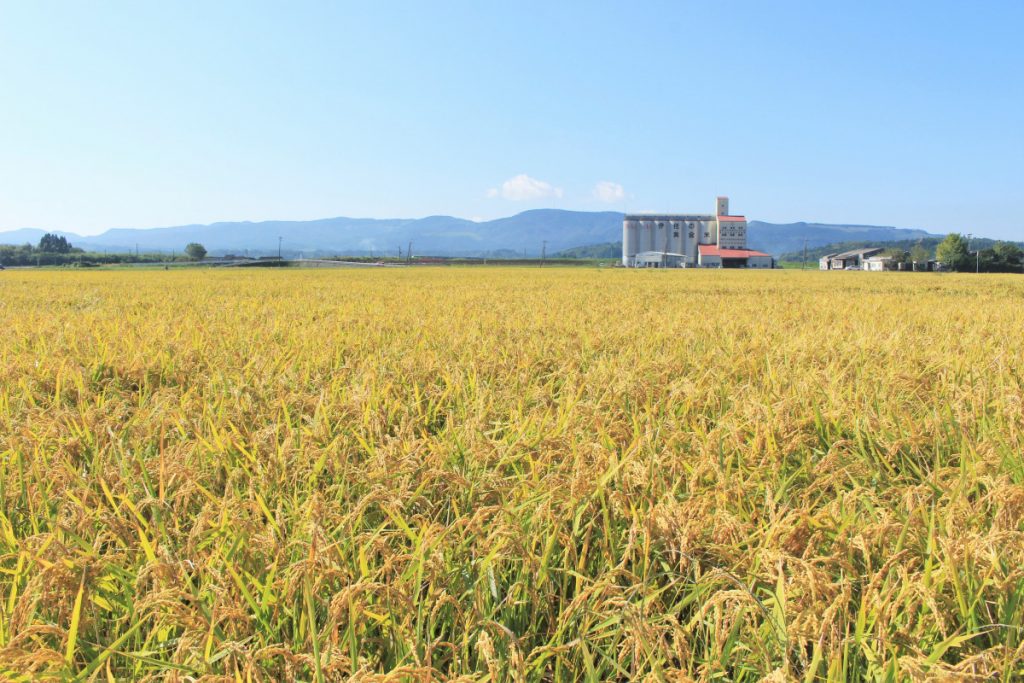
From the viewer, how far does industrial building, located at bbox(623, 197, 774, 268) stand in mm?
114625

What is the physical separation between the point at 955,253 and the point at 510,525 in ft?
403

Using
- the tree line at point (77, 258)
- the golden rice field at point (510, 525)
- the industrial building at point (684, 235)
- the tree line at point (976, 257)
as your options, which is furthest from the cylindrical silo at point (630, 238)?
the golden rice field at point (510, 525)

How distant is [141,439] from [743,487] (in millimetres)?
2044

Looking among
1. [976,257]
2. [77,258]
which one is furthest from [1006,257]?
[77,258]

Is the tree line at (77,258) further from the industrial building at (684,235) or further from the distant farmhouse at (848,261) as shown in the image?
the distant farmhouse at (848,261)

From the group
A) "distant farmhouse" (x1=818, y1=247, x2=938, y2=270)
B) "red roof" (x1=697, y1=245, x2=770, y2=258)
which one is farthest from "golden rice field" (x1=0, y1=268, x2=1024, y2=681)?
"distant farmhouse" (x1=818, y1=247, x2=938, y2=270)

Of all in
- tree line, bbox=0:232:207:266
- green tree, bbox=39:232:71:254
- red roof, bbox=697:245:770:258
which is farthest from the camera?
green tree, bbox=39:232:71:254

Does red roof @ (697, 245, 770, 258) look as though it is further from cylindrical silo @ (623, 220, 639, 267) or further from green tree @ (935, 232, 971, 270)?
green tree @ (935, 232, 971, 270)

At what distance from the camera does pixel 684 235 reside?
12025 centimetres

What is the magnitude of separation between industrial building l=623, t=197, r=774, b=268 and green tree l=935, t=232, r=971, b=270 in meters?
27.0

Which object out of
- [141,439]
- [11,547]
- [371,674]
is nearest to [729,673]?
[371,674]

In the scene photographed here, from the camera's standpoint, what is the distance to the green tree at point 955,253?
96.2 metres

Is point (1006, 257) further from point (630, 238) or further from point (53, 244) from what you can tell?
point (53, 244)

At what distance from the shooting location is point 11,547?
4.63ft
